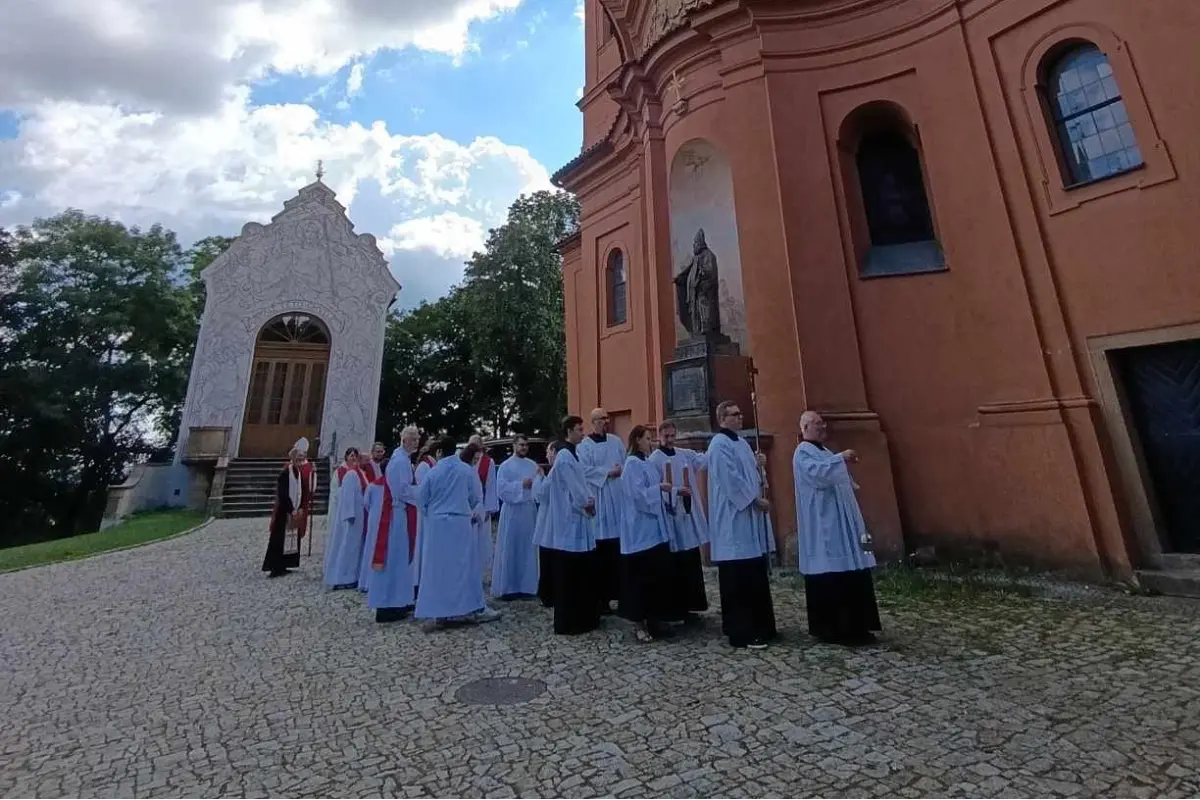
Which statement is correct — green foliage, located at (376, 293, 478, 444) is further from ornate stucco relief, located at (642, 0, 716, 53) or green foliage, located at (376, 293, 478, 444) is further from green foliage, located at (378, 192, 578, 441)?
ornate stucco relief, located at (642, 0, 716, 53)

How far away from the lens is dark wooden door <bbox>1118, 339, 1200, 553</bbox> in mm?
6836

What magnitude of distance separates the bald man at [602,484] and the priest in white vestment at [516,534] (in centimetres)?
170

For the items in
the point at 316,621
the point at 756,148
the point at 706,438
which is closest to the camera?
the point at 316,621

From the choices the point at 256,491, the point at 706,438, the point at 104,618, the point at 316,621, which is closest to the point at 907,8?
the point at 706,438

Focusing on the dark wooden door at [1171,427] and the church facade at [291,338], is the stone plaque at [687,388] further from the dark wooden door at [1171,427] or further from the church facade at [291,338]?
the church facade at [291,338]

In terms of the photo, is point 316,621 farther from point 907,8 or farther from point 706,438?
point 907,8

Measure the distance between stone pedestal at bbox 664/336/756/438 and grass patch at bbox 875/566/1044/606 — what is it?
2.98 meters

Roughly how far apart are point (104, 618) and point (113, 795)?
524cm

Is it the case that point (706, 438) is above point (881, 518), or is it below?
above

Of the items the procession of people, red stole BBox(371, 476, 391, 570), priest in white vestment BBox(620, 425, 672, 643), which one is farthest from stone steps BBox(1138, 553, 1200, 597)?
A: red stole BBox(371, 476, 391, 570)

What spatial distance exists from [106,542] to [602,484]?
1376 cm

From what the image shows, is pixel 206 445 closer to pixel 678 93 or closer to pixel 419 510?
pixel 419 510

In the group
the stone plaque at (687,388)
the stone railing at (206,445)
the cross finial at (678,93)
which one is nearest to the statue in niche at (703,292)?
the stone plaque at (687,388)

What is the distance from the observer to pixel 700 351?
970 cm
